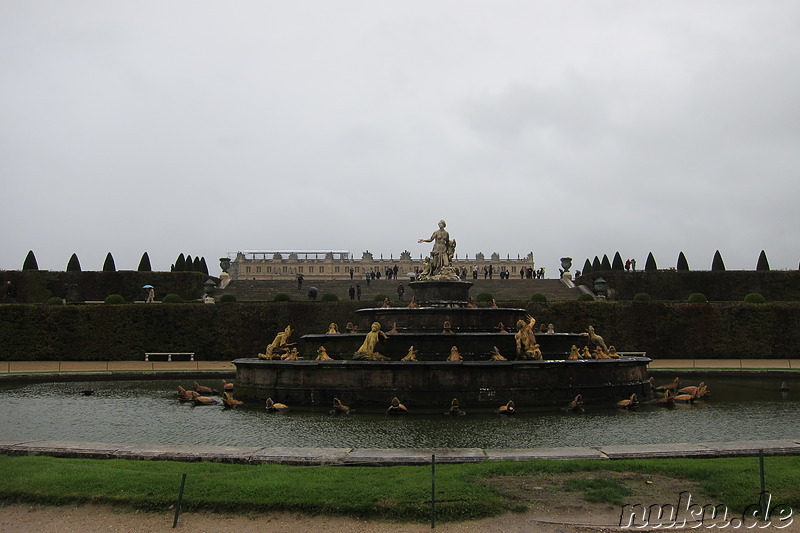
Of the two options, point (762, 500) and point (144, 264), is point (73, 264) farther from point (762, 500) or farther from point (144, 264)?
point (762, 500)

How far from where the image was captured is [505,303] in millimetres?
35312

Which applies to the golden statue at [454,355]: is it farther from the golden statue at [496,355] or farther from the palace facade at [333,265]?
the palace facade at [333,265]

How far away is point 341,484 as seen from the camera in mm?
7289

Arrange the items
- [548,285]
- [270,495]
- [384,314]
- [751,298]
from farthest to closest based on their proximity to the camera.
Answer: [548,285]
[751,298]
[384,314]
[270,495]

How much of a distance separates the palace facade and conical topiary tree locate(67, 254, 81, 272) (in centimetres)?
4639

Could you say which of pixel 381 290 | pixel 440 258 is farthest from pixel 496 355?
pixel 381 290

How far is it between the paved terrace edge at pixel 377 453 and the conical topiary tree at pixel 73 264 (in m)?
44.8

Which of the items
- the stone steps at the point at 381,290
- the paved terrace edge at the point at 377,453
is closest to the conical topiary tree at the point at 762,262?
the stone steps at the point at 381,290

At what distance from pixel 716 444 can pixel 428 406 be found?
6997 millimetres

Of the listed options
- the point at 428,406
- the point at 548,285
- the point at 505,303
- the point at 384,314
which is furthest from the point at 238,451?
the point at 548,285

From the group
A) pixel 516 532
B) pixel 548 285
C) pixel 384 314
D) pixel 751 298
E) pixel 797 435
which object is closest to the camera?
pixel 516 532

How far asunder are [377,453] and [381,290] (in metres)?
44.7

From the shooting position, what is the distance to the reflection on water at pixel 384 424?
11.5m

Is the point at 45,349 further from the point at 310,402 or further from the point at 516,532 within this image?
the point at 516,532
